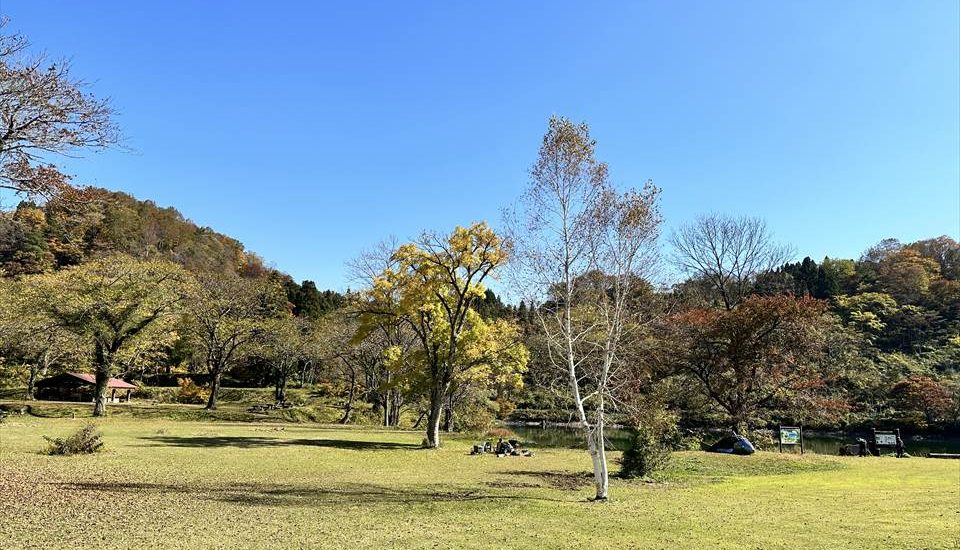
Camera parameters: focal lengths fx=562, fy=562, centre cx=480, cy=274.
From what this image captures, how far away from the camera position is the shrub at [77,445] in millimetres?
17359

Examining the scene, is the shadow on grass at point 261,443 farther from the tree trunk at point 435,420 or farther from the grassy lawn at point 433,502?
the grassy lawn at point 433,502

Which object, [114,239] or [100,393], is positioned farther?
[114,239]

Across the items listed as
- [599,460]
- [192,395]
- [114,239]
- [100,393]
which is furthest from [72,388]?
[599,460]

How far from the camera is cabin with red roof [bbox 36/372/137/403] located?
55.9 m

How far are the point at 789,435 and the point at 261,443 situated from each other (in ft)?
82.9

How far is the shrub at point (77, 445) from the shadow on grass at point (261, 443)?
159 inches

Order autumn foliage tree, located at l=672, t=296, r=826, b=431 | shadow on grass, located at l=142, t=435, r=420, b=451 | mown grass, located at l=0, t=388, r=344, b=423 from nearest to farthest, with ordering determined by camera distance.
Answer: shadow on grass, located at l=142, t=435, r=420, b=451 → autumn foliage tree, located at l=672, t=296, r=826, b=431 → mown grass, located at l=0, t=388, r=344, b=423

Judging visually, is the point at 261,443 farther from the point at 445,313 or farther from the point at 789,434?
the point at 789,434

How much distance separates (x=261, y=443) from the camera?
2458cm

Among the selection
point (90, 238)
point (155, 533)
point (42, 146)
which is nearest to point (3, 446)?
point (42, 146)

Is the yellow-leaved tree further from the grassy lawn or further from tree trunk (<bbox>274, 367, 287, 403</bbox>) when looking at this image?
tree trunk (<bbox>274, 367, 287, 403</bbox>)

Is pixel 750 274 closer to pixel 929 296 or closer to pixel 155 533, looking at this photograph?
pixel 929 296

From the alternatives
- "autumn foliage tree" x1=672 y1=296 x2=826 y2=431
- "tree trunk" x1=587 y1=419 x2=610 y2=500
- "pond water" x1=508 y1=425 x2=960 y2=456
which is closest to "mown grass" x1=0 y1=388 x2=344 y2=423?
"pond water" x1=508 y1=425 x2=960 y2=456

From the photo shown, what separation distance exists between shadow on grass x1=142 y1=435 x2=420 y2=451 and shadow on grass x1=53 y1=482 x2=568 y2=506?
33.2 ft
